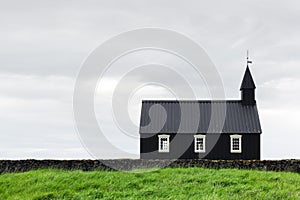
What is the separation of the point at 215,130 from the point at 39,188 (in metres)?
17.0

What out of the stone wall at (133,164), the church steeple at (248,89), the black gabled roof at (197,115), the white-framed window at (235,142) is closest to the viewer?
the stone wall at (133,164)

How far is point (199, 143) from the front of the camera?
1259 inches

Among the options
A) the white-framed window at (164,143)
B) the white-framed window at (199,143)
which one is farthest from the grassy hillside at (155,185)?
the white-framed window at (199,143)

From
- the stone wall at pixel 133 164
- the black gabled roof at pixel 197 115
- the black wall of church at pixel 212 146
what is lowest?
the stone wall at pixel 133 164

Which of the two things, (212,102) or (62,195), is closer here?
(62,195)

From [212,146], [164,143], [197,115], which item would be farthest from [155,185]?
[197,115]

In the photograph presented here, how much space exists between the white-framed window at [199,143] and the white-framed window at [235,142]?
Result: 1837 millimetres

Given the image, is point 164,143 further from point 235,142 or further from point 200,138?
point 235,142

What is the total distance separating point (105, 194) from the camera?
15.9 metres

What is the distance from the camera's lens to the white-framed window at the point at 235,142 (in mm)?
31812

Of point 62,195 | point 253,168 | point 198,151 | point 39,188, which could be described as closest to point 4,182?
point 39,188

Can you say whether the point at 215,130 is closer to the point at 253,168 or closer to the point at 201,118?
the point at 201,118

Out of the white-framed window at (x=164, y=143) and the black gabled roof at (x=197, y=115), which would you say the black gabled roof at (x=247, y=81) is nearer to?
the black gabled roof at (x=197, y=115)

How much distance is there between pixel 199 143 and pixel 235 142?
93.5 inches
